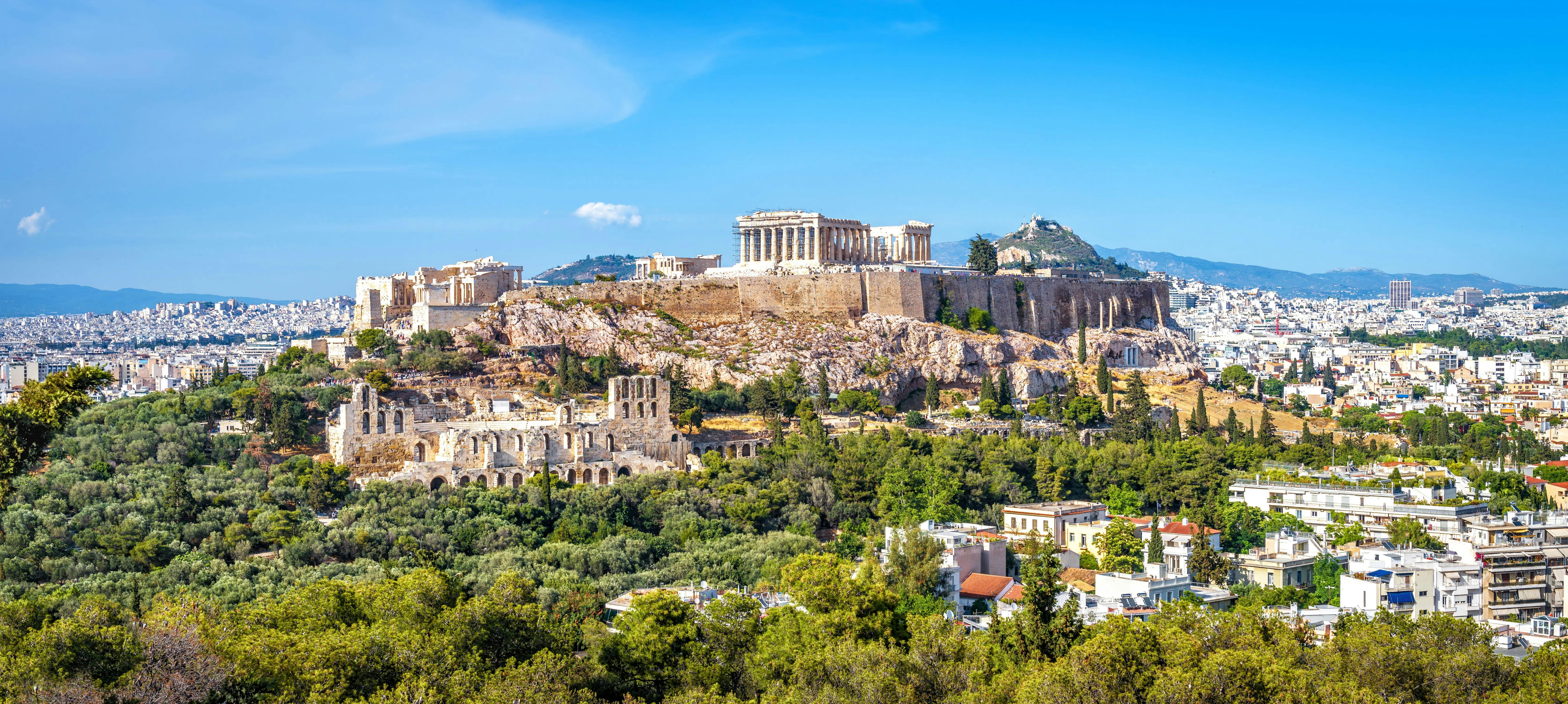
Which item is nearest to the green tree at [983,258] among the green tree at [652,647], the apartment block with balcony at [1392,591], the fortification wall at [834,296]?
the fortification wall at [834,296]

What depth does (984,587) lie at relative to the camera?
3475 centimetres

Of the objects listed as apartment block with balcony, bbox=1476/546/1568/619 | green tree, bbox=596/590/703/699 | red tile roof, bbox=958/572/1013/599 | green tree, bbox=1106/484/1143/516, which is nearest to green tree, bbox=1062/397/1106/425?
green tree, bbox=1106/484/1143/516

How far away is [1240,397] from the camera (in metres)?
69.8

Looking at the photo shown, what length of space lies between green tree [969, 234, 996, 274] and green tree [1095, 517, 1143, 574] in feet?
113

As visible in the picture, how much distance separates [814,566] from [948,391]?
31.1m

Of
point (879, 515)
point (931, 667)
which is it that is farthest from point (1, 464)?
point (879, 515)

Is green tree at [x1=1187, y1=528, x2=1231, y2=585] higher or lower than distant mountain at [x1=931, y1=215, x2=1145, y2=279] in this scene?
lower

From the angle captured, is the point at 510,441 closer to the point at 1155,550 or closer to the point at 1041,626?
the point at 1155,550

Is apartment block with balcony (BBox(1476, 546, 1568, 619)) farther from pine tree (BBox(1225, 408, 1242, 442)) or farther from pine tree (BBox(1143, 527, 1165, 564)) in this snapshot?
pine tree (BBox(1225, 408, 1242, 442))

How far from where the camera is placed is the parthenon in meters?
70.1

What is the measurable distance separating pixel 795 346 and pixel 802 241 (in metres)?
12.3

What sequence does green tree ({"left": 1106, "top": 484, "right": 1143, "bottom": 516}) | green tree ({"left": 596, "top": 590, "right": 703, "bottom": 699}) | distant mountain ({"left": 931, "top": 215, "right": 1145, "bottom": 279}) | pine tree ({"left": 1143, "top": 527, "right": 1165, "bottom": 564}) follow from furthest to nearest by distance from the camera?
distant mountain ({"left": 931, "top": 215, "right": 1145, "bottom": 279}) → green tree ({"left": 1106, "top": 484, "right": 1143, "bottom": 516}) → pine tree ({"left": 1143, "top": 527, "right": 1165, "bottom": 564}) → green tree ({"left": 596, "top": 590, "right": 703, "bottom": 699})

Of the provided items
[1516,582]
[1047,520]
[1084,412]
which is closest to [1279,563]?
[1516,582]

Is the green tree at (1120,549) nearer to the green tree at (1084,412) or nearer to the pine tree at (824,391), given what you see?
the pine tree at (824,391)
